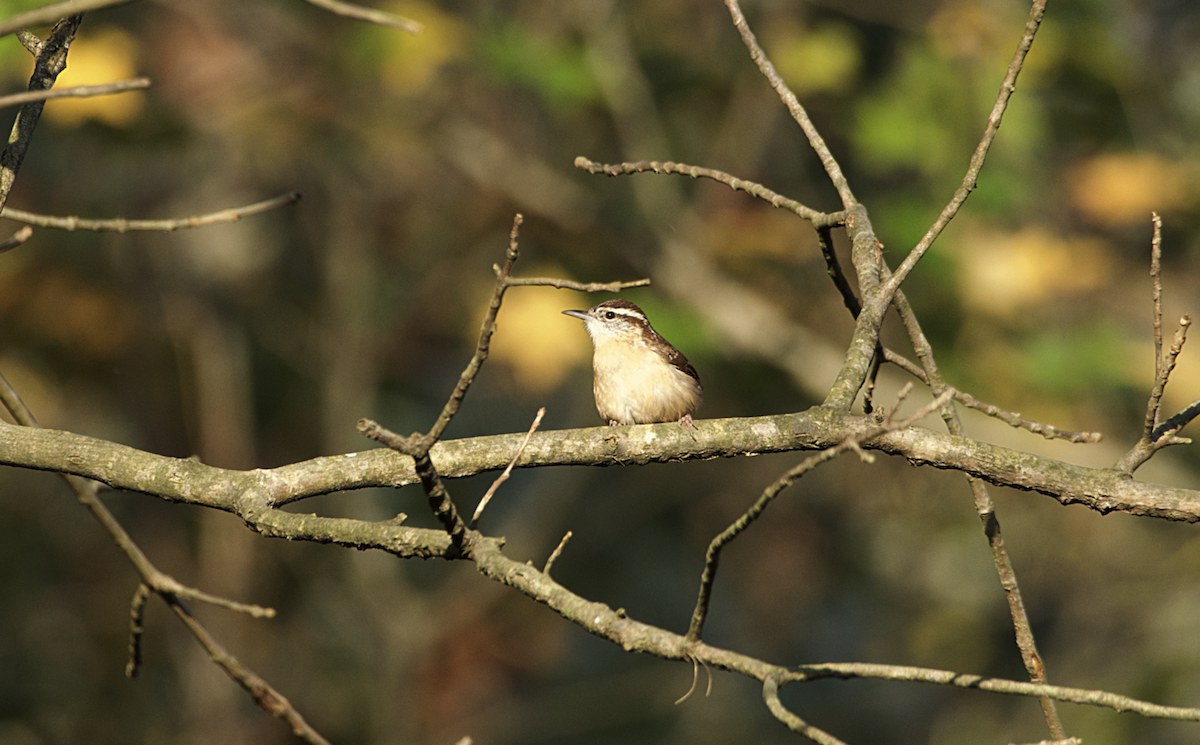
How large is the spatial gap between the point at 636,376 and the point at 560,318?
4.00 m

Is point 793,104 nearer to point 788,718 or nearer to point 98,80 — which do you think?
point 788,718

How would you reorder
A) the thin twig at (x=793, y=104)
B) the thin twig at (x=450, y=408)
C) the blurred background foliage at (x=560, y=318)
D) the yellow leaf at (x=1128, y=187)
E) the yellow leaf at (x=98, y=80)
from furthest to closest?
the yellow leaf at (x=1128, y=187), the blurred background foliage at (x=560, y=318), the yellow leaf at (x=98, y=80), the thin twig at (x=793, y=104), the thin twig at (x=450, y=408)

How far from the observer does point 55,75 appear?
3.22 meters

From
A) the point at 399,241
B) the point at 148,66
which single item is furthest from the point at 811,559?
the point at 148,66

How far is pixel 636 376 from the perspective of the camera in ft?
17.3

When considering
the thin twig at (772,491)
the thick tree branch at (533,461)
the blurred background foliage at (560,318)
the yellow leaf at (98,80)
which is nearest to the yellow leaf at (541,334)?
the blurred background foliage at (560,318)

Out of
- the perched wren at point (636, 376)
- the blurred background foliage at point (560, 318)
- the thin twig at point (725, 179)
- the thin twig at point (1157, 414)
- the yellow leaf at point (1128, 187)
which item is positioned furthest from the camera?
the yellow leaf at point (1128, 187)

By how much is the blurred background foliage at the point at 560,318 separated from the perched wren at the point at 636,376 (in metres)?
2.20

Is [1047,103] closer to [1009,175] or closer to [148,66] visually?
[1009,175]

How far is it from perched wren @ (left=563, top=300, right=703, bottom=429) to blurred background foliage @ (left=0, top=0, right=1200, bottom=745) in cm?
220

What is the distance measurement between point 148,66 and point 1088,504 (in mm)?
9409

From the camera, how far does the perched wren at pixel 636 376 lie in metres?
5.18

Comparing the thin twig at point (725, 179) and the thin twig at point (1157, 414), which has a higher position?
the thin twig at point (1157, 414)

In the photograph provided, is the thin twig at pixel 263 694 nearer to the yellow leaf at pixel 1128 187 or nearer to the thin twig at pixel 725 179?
the thin twig at pixel 725 179
